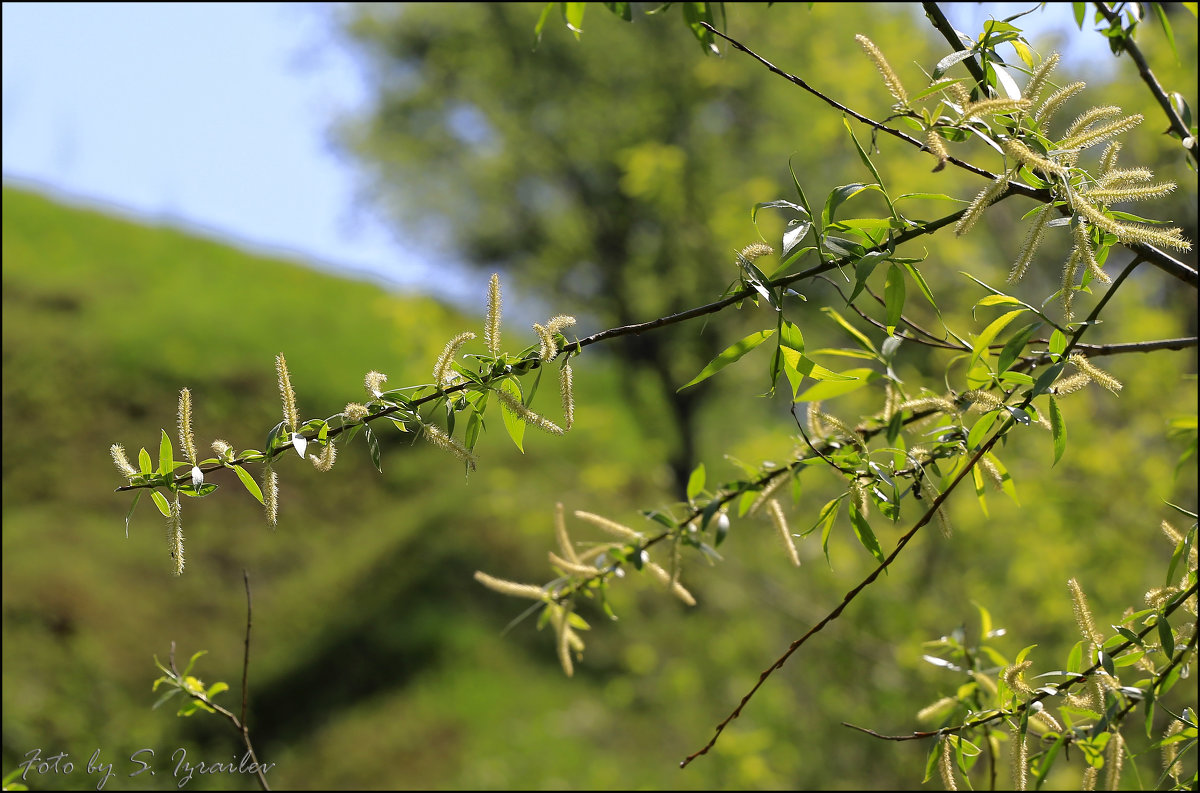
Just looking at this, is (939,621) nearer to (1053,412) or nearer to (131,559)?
(1053,412)

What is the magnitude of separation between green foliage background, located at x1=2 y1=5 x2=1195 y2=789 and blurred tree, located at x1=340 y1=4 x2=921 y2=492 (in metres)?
0.13

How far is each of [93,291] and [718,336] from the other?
548 centimetres

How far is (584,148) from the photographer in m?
7.09

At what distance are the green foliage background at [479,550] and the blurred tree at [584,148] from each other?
133mm

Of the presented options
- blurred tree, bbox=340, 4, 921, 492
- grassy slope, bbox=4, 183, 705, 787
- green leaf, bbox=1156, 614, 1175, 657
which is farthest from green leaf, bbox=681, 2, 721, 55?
blurred tree, bbox=340, 4, 921, 492

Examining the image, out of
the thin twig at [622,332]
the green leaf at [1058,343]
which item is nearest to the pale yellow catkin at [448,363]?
the thin twig at [622,332]

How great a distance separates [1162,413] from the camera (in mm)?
4121

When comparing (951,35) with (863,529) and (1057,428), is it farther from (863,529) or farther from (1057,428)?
(863,529)

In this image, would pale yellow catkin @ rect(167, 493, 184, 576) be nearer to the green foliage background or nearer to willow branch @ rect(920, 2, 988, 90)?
willow branch @ rect(920, 2, 988, 90)

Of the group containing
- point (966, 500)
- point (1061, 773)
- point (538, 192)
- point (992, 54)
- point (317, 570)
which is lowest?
point (317, 570)

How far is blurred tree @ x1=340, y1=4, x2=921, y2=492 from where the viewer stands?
21.9 feet

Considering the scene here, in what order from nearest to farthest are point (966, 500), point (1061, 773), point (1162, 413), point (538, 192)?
point (1061, 773)
point (1162, 413)
point (966, 500)
point (538, 192)

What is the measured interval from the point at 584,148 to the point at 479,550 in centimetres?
343

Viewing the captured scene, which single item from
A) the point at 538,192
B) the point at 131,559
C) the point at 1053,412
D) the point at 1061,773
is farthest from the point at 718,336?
the point at 1053,412
